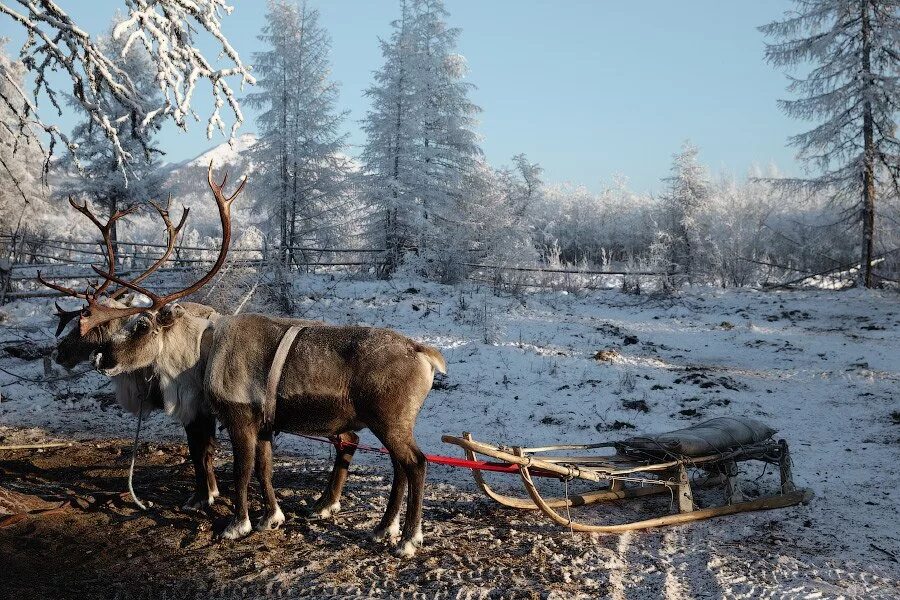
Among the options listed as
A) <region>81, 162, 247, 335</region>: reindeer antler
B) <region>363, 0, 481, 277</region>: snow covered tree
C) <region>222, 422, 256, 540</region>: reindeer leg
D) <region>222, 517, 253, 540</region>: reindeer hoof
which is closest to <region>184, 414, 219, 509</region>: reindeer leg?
<region>222, 422, 256, 540</region>: reindeer leg

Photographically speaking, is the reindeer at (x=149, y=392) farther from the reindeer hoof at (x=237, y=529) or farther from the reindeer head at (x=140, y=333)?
the reindeer hoof at (x=237, y=529)

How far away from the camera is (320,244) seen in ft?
93.7

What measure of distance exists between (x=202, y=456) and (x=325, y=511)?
1.11 metres

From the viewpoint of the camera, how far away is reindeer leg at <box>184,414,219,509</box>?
17.1 ft

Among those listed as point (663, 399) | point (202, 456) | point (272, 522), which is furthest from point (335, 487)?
point (663, 399)

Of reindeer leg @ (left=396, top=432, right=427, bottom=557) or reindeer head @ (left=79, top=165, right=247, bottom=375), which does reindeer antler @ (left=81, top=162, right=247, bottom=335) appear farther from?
reindeer leg @ (left=396, top=432, right=427, bottom=557)

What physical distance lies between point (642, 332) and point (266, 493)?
1244cm

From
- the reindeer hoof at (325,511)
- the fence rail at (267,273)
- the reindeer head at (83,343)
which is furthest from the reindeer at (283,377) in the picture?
the fence rail at (267,273)

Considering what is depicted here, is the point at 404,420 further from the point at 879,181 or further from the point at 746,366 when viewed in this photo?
the point at 879,181

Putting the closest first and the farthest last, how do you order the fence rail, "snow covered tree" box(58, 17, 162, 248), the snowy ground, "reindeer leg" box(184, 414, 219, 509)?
the snowy ground, "reindeer leg" box(184, 414, 219, 509), the fence rail, "snow covered tree" box(58, 17, 162, 248)

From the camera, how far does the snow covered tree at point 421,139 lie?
23.5 m

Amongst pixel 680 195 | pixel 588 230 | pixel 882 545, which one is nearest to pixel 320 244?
pixel 680 195

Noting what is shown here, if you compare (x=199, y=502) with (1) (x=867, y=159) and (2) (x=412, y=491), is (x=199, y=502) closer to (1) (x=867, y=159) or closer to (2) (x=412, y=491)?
(2) (x=412, y=491)

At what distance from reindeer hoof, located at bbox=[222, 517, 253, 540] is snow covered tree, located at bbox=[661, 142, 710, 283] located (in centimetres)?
3128
